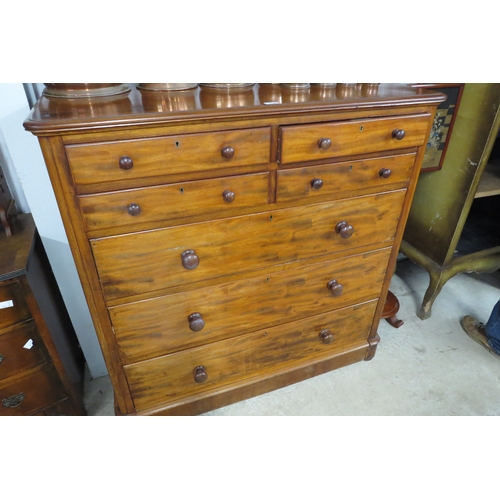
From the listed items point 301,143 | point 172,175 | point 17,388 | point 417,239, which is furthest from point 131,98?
point 417,239

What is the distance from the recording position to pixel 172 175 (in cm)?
109

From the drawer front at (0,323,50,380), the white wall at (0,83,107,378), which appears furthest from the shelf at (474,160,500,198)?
the drawer front at (0,323,50,380)

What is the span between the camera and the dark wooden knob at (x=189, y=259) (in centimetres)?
122

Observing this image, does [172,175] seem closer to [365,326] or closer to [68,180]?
[68,180]

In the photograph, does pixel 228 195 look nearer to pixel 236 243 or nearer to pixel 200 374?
pixel 236 243

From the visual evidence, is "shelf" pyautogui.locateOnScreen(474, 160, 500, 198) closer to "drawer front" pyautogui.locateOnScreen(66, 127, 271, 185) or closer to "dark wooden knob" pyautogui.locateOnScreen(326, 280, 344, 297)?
"dark wooden knob" pyautogui.locateOnScreen(326, 280, 344, 297)

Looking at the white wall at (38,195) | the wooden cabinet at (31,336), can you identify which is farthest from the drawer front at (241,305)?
Answer: the white wall at (38,195)

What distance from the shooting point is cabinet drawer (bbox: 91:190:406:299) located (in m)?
1.18

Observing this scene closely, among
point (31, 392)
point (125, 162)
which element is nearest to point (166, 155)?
point (125, 162)

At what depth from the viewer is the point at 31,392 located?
144 cm

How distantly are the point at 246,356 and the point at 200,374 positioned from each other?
209mm

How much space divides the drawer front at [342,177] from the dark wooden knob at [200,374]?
0.74m

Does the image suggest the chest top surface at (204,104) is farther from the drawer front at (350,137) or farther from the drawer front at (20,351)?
the drawer front at (20,351)

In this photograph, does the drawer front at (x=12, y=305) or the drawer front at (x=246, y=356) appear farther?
the drawer front at (x=246, y=356)
